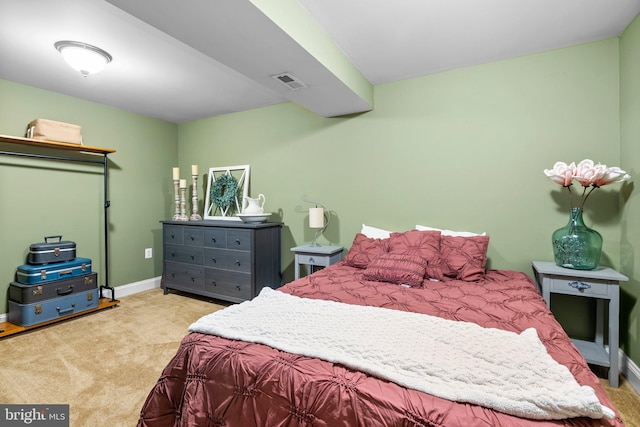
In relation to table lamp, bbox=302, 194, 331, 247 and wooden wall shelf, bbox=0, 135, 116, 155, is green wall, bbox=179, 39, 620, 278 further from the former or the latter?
wooden wall shelf, bbox=0, 135, 116, 155

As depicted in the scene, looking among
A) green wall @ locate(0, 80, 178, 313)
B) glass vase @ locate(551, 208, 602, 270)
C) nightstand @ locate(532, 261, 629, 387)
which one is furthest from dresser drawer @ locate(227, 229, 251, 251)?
glass vase @ locate(551, 208, 602, 270)

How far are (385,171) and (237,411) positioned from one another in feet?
8.04

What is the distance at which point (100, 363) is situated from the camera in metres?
2.21

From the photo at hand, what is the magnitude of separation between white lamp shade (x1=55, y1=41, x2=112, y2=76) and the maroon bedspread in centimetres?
228

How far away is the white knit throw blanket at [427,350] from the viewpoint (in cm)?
86

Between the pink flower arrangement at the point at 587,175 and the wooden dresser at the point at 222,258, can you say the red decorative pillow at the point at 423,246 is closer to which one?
the pink flower arrangement at the point at 587,175

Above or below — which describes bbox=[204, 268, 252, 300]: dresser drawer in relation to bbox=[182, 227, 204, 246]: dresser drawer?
below

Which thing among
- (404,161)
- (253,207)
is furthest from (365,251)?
(253,207)

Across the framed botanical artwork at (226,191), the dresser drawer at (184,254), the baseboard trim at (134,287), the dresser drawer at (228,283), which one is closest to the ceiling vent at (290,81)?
the framed botanical artwork at (226,191)

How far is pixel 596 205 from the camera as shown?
89.1 inches

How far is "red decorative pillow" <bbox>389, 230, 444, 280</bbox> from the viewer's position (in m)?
2.26

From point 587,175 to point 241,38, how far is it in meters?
2.41

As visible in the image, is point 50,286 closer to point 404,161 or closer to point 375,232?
point 375,232

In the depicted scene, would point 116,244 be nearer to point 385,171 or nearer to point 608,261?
point 385,171
